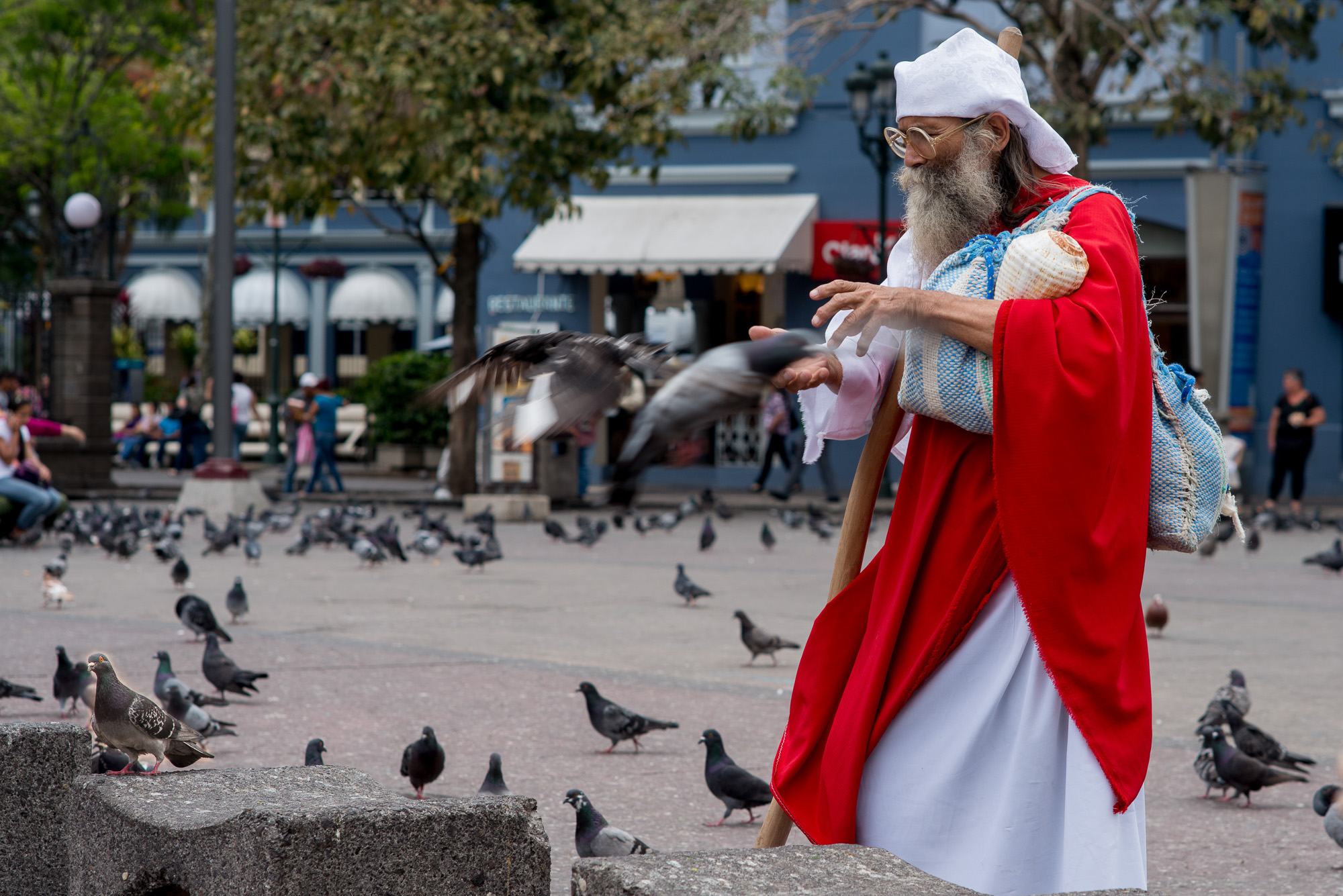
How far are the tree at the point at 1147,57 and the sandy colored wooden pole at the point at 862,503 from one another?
14234 millimetres

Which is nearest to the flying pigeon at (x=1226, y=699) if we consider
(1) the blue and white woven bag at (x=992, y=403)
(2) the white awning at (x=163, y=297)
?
(1) the blue and white woven bag at (x=992, y=403)

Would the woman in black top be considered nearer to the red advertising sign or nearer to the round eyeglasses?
the red advertising sign

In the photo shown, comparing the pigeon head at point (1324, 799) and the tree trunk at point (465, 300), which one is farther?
the tree trunk at point (465, 300)

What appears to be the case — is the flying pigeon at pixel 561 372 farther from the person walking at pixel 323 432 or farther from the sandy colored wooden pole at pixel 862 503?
the person walking at pixel 323 432

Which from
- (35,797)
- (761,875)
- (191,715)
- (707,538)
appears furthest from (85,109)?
(761,875)

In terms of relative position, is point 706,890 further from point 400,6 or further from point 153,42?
point 153,42

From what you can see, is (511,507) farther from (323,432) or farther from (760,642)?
(760,642)

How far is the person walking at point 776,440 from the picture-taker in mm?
20609

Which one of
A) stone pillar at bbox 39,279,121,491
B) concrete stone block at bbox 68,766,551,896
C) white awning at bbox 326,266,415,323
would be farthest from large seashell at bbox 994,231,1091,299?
white awning at bbox 326,266,415,323

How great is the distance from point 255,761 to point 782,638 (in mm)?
3484

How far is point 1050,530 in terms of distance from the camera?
8.53 ft

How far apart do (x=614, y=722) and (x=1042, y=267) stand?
3.84 meters

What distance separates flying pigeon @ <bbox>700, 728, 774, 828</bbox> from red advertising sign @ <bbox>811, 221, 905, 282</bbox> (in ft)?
56.8

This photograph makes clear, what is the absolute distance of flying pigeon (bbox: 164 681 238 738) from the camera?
5820 mm
